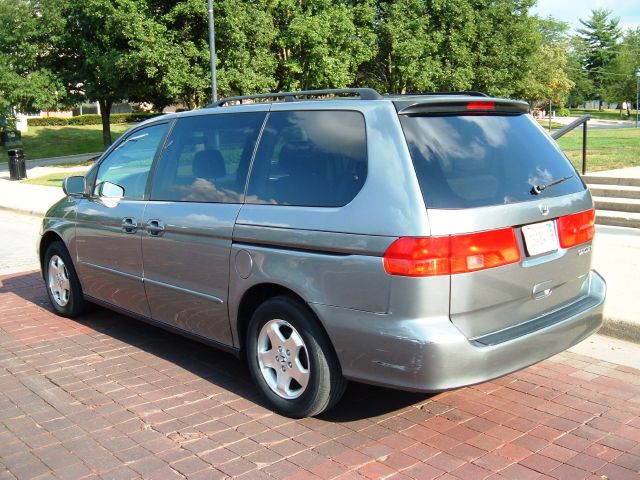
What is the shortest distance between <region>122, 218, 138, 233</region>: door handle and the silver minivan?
84 mm

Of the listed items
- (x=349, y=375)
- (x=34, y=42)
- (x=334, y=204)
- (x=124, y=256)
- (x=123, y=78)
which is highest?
(x=34, y=42)

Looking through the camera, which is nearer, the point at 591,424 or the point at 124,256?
the point at 591,424

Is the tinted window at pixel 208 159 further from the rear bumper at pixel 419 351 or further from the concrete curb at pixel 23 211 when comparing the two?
the concrete curb at pixel 23 211

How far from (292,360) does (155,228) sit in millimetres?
1477

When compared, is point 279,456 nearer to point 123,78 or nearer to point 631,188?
point 631,188

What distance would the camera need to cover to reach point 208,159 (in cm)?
445

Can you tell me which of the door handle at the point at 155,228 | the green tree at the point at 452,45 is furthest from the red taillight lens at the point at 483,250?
the green tree at the point at 452,45

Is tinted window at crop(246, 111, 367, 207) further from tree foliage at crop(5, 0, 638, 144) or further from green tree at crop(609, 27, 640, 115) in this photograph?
green tree at crop(609, 27, 640, 115)

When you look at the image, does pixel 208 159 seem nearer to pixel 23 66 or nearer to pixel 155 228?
pixel 155 228

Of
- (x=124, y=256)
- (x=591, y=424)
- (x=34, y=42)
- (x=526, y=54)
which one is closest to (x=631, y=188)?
(x=591, y=424)

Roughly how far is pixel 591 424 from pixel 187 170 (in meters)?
3.00

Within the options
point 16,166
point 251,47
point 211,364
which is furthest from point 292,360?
point 251,47

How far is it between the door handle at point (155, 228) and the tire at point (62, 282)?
153 cm

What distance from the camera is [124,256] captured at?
5008 millimetres
